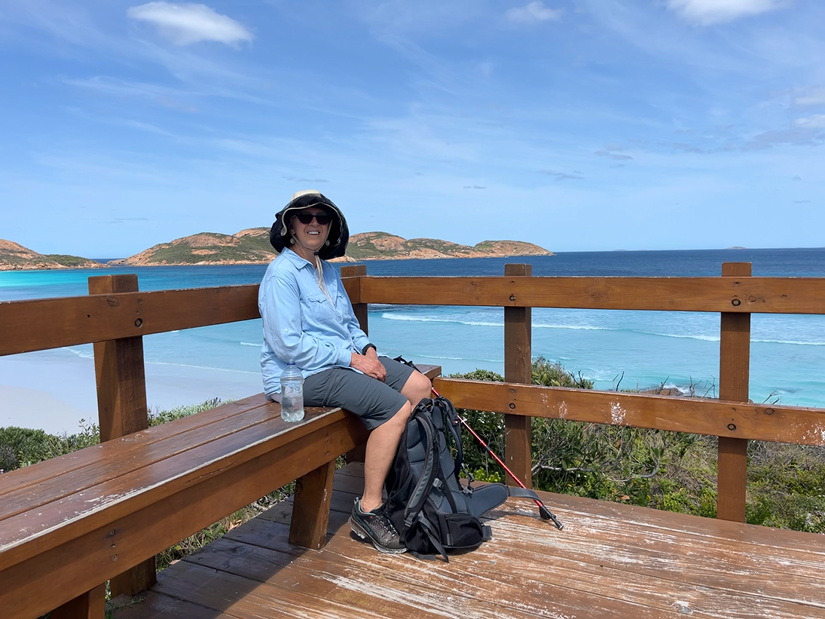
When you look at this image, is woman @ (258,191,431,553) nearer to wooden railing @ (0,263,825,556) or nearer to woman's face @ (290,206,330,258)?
woman's face @ (290,206,330,258)

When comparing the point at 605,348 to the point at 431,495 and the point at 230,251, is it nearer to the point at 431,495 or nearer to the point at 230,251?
the point at 431,495

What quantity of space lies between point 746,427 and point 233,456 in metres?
2.27

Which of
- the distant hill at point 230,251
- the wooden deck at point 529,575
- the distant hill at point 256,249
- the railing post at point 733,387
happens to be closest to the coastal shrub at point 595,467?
the railing post at point 733,387

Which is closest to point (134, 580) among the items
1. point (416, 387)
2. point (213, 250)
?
point (416, 387)

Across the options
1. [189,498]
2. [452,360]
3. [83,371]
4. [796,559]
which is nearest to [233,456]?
[189,498]

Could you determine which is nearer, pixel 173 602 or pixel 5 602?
pixel 5 602

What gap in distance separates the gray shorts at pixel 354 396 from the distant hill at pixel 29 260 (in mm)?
101293

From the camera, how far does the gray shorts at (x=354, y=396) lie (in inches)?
110

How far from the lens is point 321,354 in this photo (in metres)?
2.81

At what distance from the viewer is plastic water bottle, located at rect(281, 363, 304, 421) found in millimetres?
2582

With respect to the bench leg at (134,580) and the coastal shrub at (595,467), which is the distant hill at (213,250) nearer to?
the coastal shrub at (595,467)

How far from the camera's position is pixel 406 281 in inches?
146

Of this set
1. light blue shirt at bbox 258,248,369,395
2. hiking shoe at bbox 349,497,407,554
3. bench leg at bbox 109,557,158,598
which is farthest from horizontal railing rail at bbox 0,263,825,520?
hiking shoe at bbox 349,497,407,554

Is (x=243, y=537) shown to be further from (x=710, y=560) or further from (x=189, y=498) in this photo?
(x=710, y=560)
